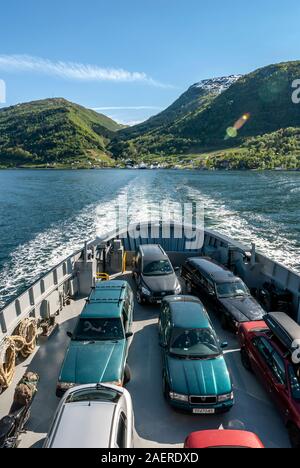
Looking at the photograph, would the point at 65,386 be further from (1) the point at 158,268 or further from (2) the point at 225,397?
(1) the point at 158,268

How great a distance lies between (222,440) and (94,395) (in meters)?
2.12

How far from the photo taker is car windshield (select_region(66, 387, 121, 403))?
17.5 ft

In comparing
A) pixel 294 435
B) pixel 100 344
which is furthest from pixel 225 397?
pixel 100 344

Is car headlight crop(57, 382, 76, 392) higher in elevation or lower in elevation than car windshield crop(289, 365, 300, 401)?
lower

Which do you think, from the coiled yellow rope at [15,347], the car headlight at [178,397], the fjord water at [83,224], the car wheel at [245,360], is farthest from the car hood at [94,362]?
the fjord water at [83,224]

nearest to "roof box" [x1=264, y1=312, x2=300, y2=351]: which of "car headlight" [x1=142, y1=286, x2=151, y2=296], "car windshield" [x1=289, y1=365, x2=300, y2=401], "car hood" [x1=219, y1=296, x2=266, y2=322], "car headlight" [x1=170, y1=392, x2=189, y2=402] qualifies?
"car windshield" [x1=289, y1=365, x2=300, y2=401]

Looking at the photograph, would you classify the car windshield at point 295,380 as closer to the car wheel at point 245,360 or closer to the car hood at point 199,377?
the car hood at point 199,377

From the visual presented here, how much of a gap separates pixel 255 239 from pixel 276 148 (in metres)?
152

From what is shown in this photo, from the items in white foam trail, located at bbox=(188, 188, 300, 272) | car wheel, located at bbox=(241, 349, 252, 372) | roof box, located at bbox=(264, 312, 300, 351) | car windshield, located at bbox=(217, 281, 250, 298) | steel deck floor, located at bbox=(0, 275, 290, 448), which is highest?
roof box, located at bbox=(264, 312, 300, 351)

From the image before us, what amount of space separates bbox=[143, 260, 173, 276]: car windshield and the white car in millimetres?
6357

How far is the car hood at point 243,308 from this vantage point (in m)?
9.21

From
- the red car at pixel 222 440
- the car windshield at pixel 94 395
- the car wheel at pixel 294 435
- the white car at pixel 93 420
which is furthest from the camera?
the car wheel at pixel 294 435

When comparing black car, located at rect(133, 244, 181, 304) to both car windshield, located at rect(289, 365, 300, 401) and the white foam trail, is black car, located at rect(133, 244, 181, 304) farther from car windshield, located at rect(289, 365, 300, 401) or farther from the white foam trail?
the white foam trail

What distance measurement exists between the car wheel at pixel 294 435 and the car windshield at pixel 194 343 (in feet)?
6.16
